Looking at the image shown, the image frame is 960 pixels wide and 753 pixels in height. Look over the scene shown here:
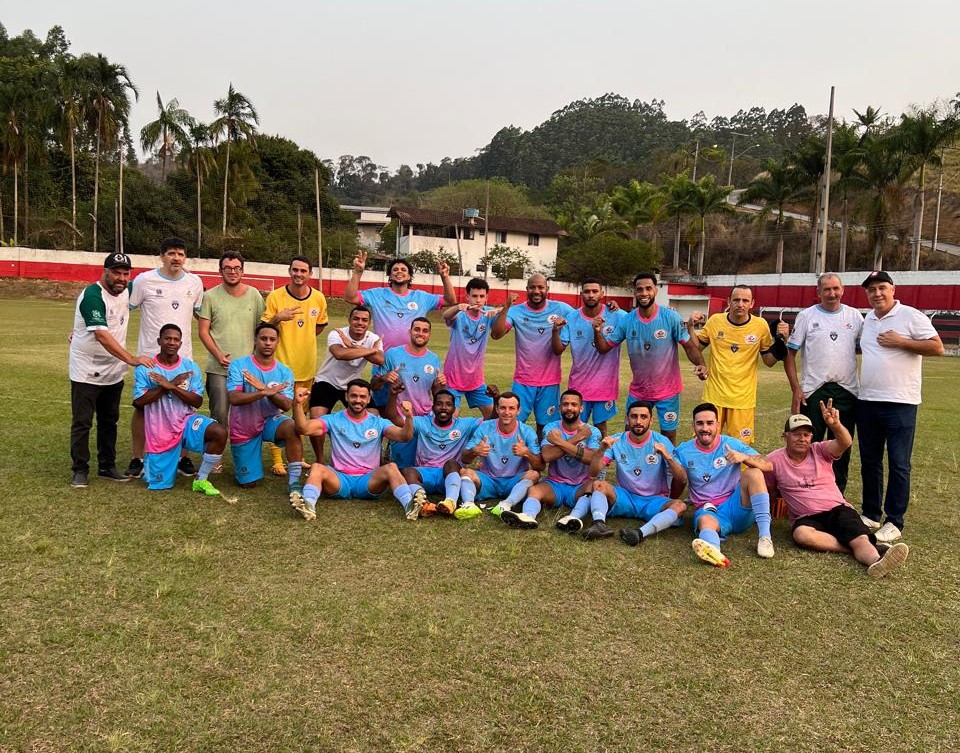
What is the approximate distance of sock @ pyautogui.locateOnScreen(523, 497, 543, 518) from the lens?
6.09 m

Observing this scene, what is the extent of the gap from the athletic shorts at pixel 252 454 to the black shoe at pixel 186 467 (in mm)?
640

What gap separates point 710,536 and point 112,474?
17.3 feet

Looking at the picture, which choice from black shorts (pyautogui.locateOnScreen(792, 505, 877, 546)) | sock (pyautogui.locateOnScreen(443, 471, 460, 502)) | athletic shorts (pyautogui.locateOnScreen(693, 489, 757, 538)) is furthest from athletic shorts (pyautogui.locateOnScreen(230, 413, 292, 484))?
black shorts (pyautogui.locateOnScreen(792, 505, 877, 546))

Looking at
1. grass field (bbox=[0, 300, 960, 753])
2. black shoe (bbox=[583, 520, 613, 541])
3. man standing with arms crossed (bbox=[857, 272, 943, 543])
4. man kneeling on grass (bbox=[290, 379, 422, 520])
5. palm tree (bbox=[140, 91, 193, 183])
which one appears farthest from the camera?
palm tree (bbox=[140, 91, 193, 183])

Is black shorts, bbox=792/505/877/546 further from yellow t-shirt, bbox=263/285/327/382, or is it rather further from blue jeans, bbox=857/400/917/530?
yellow t-shirt, bbox=263/285/327/382

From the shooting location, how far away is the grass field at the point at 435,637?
3203 millimetres

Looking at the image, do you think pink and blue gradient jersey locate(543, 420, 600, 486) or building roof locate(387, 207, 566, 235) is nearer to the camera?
pink and blue gradient jersey locate(543, 420, 600, 486)

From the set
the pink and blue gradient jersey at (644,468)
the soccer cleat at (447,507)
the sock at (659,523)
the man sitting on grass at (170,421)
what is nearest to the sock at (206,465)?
the man sitting on grass at (170,421)

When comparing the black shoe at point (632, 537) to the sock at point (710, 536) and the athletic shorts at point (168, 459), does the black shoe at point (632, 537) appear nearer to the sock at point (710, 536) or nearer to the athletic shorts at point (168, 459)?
the sock at point (710, 536)

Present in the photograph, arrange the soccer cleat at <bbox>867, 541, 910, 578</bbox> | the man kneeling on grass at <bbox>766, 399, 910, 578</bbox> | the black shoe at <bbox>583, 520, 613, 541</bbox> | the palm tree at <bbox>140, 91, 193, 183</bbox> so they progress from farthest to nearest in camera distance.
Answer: the palm tree at <bbox>140, 91, 193, 183</bbox> → the black shoe at <bbox>583, 520, 613, 541</bbox> → the man kneeling on grass at <bbox>766, 399, 910, 578</bbox> → the soccer cleat at <bbox>867, 541, 910, 578</bbox>

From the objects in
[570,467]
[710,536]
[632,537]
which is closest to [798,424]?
[710,536]

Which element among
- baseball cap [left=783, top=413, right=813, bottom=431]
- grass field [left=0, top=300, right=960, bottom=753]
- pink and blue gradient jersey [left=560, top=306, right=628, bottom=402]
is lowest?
grass field [left=0, top=300, right=960, bottom=753]

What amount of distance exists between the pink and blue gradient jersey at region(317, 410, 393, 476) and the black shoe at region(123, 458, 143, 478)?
191 centimetres

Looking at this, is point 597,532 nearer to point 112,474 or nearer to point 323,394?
point 323,394
